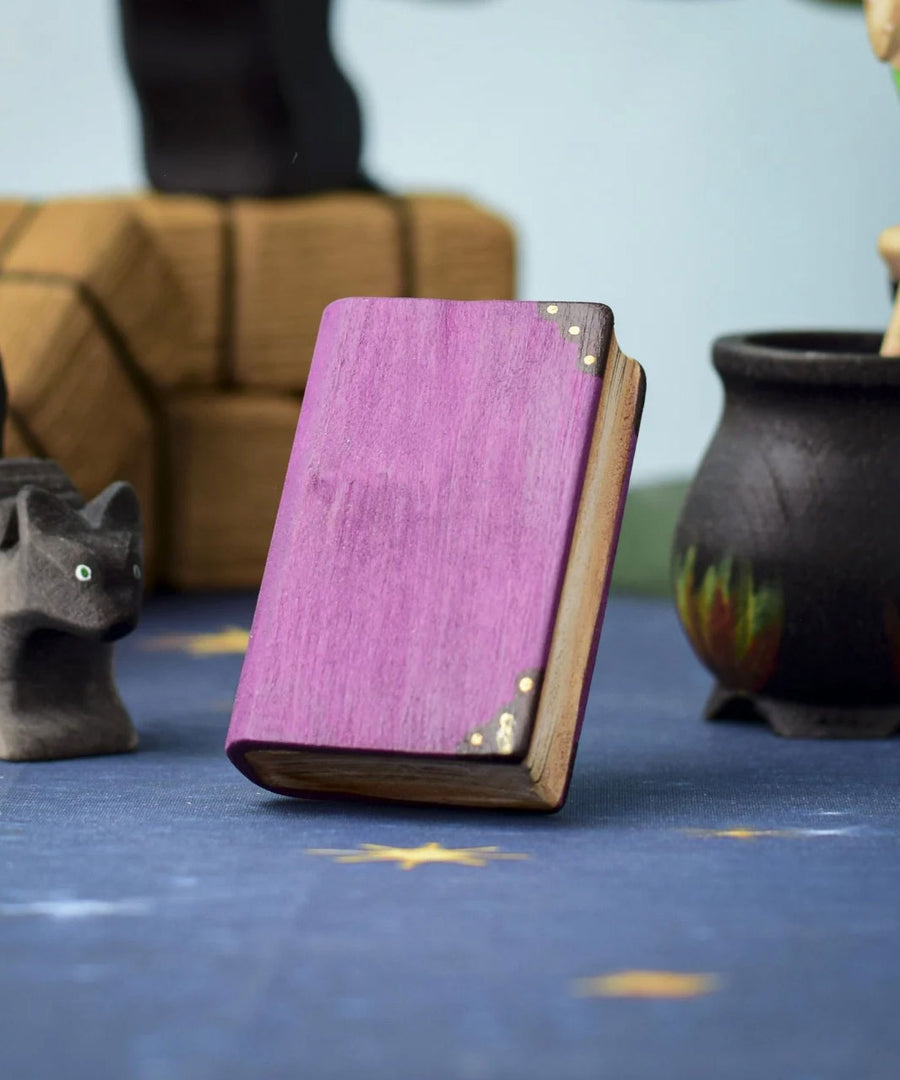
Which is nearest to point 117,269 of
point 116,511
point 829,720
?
point 116,511

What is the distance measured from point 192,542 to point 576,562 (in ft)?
3.39

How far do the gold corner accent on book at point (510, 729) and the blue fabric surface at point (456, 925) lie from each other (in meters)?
0.06

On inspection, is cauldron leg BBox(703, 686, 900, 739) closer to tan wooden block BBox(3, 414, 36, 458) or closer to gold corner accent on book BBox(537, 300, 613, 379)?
gold corner accent on book BBox(537, 300, 613, 379)

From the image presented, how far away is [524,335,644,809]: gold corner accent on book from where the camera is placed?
3.79ft

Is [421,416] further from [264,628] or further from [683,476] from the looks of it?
[683,476]

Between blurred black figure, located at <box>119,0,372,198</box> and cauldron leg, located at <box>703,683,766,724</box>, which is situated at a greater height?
blurred black figure, located at <box>119,0,372,198</box>

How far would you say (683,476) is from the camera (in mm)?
2641

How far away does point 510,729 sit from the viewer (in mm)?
1120

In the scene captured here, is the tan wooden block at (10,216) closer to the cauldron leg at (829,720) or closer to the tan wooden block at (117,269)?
the tan wooden block at (117,269)

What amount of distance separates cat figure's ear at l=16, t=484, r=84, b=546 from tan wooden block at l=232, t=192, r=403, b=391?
858 mm

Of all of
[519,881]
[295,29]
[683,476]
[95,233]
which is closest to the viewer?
[519,881]

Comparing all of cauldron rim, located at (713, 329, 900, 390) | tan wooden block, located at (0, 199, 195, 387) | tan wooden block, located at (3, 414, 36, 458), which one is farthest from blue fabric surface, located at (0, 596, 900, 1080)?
tan wooden block, located at (0, 199, 195, 387)

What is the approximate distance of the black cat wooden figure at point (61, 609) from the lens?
1329mm

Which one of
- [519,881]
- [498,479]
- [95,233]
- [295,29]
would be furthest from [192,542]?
[519,881]
